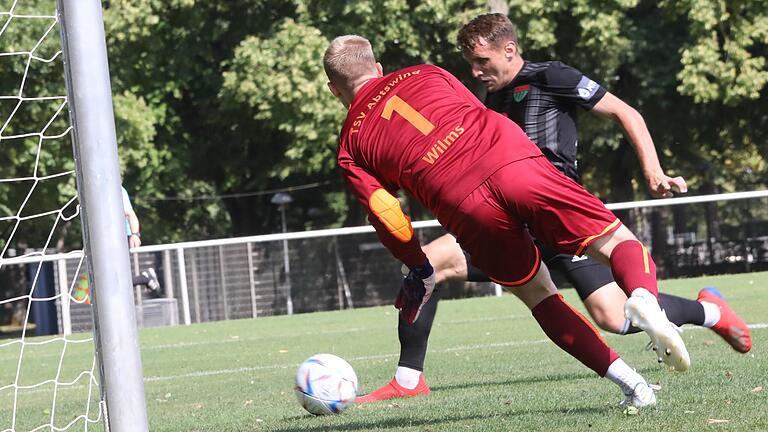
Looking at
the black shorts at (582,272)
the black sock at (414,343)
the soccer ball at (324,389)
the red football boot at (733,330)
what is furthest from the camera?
the black sock at (414,343)

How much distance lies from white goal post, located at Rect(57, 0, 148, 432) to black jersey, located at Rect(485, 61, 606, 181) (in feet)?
8.58

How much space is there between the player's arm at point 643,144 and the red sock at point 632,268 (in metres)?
0.55

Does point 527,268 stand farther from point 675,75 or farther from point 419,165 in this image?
point 675,75

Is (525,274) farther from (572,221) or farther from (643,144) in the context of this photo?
(643,144)

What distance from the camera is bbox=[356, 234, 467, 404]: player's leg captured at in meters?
6.40

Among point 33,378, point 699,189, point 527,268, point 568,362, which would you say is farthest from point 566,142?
point 699,189

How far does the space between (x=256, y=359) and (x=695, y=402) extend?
607cm

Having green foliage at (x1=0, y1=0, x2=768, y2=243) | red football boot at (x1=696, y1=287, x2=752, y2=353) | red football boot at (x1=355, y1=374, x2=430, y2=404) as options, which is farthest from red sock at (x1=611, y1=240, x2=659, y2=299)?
A: green foliage at (x1=0, y1=0, x2=768, y2=243)

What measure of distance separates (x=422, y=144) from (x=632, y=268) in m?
0.94

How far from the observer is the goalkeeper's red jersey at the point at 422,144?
14.8 feet

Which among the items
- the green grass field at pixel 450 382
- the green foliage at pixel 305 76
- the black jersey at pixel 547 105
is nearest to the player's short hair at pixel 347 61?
the black jersey at pixel 547 105

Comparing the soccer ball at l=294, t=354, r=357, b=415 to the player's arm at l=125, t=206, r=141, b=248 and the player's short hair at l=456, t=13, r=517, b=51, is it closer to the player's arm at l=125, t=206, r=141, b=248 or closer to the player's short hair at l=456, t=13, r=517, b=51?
the player's short hair at l=456, t=13, r=517, b=51

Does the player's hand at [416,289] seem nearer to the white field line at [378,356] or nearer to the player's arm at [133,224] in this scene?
the white field line at [378,356]

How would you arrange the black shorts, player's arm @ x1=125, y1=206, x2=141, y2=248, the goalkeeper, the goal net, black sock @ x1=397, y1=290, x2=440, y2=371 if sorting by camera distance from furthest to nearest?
player's arm @ x1=125, y1=206, x2=141, y2=248
the goal net
black sock @ x1=397, y1=290, x2=440, y2=371
the black shorts
the goalkeeper
